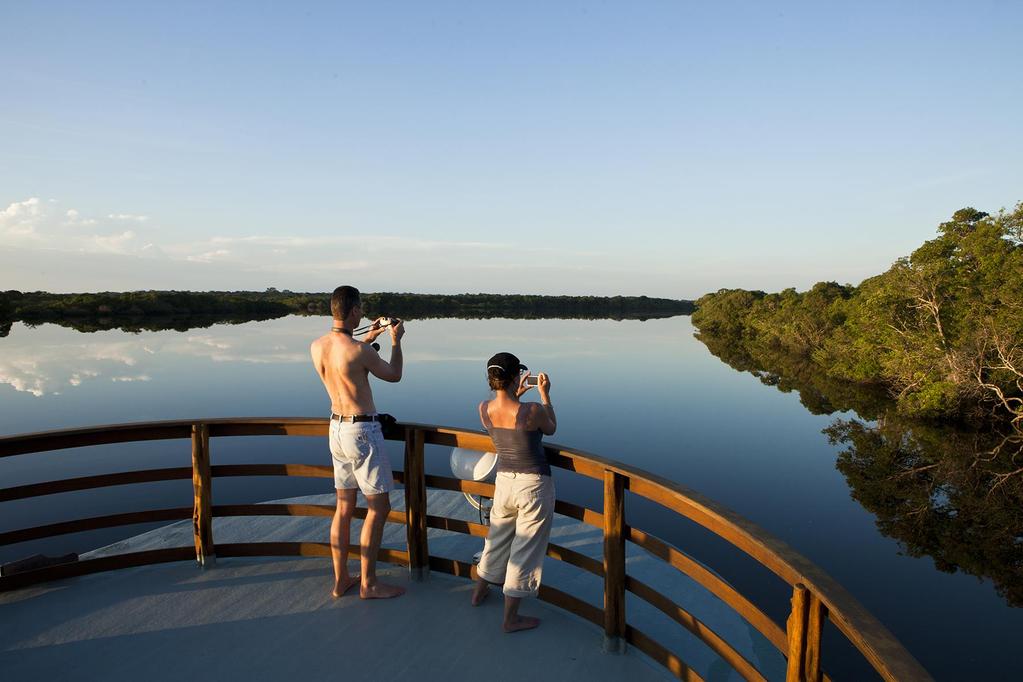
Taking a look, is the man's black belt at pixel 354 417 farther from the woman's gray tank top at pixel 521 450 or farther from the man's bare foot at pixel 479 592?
the man's bare foot at pixel 479 592

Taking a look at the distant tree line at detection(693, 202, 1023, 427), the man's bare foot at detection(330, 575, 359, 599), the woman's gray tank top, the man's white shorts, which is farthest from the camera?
the distant tree line at detection(693, 202, 1023, 427)

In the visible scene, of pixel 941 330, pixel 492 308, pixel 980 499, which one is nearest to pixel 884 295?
pixel 941 330

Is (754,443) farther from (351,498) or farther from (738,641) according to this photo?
(351,498)

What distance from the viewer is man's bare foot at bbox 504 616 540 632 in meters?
3.09

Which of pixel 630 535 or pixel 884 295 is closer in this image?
pixel 630 535

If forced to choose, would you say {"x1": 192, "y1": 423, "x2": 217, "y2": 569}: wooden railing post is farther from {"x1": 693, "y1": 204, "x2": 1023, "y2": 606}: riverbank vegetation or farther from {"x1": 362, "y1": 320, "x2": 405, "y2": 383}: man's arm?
{"x1": 693, "y1": 204, "x2": 1023, "y2": 606}: riverbank vegetation

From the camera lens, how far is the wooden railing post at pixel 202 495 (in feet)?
12.1

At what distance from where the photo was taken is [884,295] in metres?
22.0

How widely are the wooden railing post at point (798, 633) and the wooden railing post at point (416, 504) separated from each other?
2.23 metres

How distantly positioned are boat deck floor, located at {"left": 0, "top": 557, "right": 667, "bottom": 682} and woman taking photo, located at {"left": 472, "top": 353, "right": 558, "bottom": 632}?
0.35m

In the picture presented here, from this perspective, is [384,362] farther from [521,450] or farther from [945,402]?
[945,402]

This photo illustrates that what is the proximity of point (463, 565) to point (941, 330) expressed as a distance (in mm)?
22360

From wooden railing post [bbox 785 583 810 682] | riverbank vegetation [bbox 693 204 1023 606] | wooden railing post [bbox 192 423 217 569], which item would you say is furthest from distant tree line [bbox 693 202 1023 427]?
wooden railing post [bbox 192 423 217 569]

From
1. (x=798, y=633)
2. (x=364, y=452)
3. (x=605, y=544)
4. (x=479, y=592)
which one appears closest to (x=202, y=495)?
(x=364, y=452)
